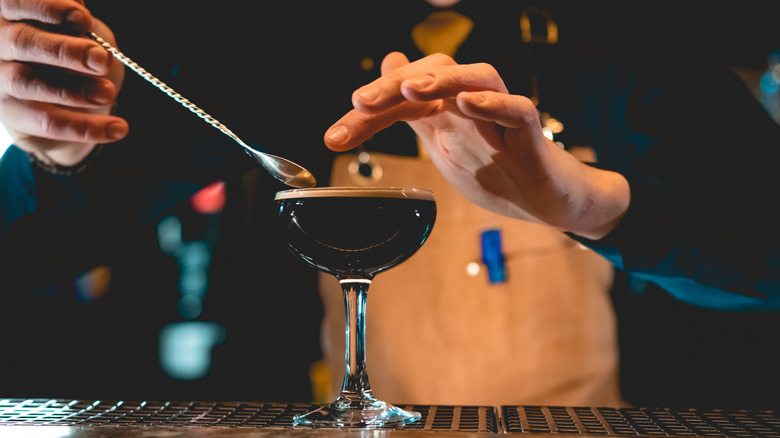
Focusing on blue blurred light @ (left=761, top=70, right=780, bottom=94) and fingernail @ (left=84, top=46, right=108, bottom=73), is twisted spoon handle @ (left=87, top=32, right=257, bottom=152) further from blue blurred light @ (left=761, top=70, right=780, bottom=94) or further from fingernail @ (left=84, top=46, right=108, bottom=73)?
blue blurred light @ (left=761, top=70, right=780, bottom=94)

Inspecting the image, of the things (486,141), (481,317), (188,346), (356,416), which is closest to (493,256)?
(481,317)

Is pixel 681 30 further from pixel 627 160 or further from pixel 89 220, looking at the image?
pixel 89 220

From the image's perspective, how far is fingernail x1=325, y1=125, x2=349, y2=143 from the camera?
822 mm

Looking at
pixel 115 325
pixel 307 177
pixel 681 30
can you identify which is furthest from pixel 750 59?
pixel 115 325

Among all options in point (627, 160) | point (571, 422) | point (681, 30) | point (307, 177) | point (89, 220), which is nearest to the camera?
point (571, 422)

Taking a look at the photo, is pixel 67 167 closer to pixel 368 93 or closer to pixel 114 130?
pixel 114 130

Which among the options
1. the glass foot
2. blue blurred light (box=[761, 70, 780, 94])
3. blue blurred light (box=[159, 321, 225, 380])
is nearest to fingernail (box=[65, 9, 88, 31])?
the glass foot

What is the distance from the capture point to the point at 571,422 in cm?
66

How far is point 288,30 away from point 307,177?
1407 millimetres

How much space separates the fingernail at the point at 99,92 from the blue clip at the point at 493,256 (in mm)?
1239

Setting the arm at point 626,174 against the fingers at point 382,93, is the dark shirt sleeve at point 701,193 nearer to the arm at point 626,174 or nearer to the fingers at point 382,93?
the arm at point 626,174

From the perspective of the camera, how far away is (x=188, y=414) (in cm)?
70

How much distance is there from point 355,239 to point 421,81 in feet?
0.75

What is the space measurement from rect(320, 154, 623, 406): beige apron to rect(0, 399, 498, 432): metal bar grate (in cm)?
129
